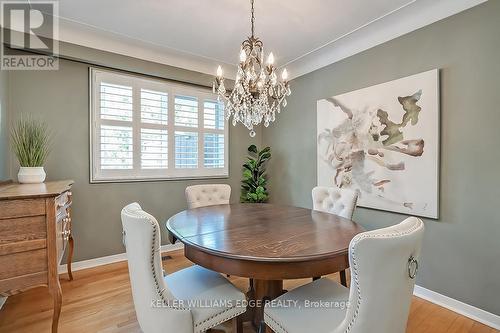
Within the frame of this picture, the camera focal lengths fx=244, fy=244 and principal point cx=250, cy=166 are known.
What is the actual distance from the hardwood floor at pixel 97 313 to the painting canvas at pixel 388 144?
0.84m

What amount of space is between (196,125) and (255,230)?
7.86 feet

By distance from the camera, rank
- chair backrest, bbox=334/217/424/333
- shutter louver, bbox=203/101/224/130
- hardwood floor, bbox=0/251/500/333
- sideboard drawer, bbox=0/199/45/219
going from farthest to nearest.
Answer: shutter louver, bbox=203/101/224/130 < hardwood floor, bbox=0/251/500/333 < sideboard drawer, bbox=0/199/45/219 < chair backrest, bbox=334/217/424/333

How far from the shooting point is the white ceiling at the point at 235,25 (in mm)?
2150

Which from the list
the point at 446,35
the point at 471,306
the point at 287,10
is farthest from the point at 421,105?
the point at 471,306

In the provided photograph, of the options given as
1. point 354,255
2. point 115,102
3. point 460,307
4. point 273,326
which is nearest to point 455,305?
point 460,307

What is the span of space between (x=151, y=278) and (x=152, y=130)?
2454mm

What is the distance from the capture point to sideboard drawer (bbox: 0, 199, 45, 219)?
141 cm

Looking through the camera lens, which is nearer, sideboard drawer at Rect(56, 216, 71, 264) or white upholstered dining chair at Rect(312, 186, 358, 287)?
sideboard drawer at Rect(56, 216, 71, 264)

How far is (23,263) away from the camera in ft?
4.87

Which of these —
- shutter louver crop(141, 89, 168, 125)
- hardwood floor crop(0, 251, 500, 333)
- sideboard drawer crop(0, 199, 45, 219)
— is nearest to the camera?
sideboard drawer crop(0, 199, 45, 219)

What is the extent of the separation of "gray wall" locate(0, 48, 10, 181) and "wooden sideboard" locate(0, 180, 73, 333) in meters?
1.13

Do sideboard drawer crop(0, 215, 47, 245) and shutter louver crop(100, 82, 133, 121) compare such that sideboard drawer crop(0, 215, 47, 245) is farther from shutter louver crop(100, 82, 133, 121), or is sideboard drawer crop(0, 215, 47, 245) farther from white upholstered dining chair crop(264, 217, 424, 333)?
shutter louver crop(100, 82, 133, 121)

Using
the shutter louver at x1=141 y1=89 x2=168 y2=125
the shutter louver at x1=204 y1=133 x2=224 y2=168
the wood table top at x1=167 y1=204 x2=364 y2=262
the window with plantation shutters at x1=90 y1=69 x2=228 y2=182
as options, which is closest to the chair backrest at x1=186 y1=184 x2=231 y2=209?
the wood table top at x1=167 y1=204 x2=364 y2=262

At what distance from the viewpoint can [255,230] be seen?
5.34 feet
